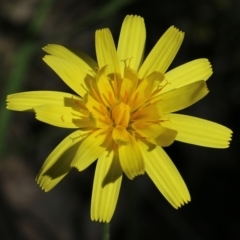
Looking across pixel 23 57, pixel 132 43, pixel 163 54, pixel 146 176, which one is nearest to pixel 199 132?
pixel 163 54

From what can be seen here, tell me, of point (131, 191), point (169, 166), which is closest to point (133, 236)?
point (131, 191)

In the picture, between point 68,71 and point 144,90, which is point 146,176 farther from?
point 68,71

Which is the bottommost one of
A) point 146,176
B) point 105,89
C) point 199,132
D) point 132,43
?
point 146,176

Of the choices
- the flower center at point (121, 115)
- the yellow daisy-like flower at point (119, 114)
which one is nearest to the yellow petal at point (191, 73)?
the yellow daisy-like flower at point (119, 114)

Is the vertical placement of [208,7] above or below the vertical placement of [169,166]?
above

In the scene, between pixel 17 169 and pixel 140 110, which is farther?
pixel 17 169

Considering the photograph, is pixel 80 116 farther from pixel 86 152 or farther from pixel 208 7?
pixel 208 7

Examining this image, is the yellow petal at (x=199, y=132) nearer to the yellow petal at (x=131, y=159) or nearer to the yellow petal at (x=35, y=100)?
the yellow petal at (x=131, y=159)
